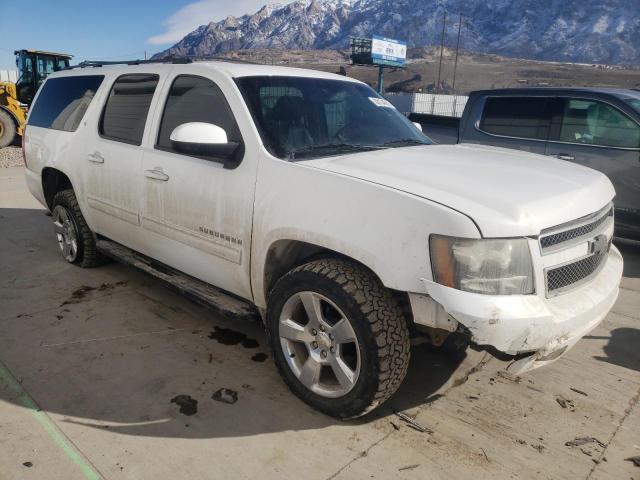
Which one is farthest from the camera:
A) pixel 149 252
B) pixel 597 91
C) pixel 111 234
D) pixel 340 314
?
pixel 597 91

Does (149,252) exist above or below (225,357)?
above

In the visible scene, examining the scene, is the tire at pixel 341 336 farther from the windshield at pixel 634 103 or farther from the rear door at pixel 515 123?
the windshield at pixel 634 103

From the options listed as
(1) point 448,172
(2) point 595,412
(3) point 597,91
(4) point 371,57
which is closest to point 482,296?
(1) point 448,172

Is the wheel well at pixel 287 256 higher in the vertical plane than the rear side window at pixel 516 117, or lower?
lower

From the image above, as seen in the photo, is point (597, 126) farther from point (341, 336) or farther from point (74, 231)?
point (74, 231)

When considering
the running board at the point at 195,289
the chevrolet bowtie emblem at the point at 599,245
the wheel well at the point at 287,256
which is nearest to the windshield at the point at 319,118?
the wheel well at the point at 287,256

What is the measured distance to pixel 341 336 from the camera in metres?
2.59

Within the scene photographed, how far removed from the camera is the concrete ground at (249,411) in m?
2.44

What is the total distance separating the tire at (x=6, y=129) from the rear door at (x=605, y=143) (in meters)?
14.0

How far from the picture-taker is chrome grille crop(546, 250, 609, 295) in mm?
2365

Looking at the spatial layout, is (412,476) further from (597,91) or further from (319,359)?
(597,91)

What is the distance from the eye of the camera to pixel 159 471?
2379mm

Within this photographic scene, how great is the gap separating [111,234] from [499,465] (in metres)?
3.31

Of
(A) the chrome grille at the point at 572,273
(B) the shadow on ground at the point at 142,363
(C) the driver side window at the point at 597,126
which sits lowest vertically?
(B) the shadow on ground at the point at 142,363
